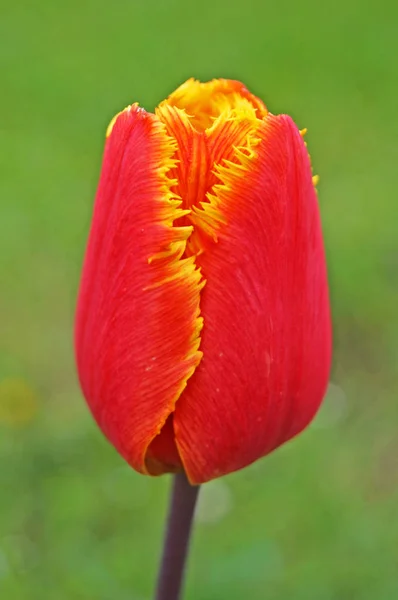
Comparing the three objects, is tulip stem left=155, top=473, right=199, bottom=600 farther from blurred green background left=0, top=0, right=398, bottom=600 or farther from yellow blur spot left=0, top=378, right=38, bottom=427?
yellow blur spot left=0, top=378, right=38, bottom=427

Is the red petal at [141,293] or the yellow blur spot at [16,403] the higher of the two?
the red petal at [141,293]

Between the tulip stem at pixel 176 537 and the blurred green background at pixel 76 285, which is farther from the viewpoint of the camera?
the blurred green background at pixel 76 285

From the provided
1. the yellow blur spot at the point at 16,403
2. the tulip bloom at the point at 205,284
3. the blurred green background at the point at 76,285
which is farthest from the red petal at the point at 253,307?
the yellow blur spot at the point at 16,403

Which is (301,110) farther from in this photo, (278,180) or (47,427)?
(278,180)

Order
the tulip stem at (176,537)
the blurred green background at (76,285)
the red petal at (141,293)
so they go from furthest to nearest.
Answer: the blurred green background at (76,285) < the tulip stem at (176,537) < the red petal at (141,293)

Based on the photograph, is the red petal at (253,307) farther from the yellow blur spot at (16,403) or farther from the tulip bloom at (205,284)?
the yellow blur spot at (16,403)

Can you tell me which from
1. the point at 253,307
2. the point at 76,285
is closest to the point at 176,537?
the point at 253,307

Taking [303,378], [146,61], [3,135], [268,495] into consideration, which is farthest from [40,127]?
[303,378]
